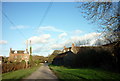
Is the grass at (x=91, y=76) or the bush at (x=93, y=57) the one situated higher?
the bush at (x=93, y=57)

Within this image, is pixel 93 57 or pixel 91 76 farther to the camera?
pixel 93 57

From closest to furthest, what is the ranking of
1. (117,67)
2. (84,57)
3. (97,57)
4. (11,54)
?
(117,67) < (97,57) < (84,57) < (11,54)

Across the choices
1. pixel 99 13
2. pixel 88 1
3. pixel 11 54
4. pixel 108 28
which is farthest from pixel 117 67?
pixel 11 54

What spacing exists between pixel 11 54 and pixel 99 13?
6861 cm

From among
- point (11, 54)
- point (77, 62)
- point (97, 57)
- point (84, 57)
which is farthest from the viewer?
point (11, 54)

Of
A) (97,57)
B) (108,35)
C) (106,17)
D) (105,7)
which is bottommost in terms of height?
(97,57)

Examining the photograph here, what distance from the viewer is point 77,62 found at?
28.5 meters

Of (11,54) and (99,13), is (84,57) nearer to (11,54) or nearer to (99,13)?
(99,13)

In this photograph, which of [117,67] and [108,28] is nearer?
[108,28]

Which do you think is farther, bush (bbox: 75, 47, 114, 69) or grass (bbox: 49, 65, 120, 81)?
bush (bbox: 75, 47, 114, 69)

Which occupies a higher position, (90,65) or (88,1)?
(88,1)

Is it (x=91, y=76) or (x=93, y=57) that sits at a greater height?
(x=93, y=57)

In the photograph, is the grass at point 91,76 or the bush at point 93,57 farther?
the bush at point 93,57

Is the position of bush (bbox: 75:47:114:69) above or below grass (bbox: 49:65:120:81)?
above
